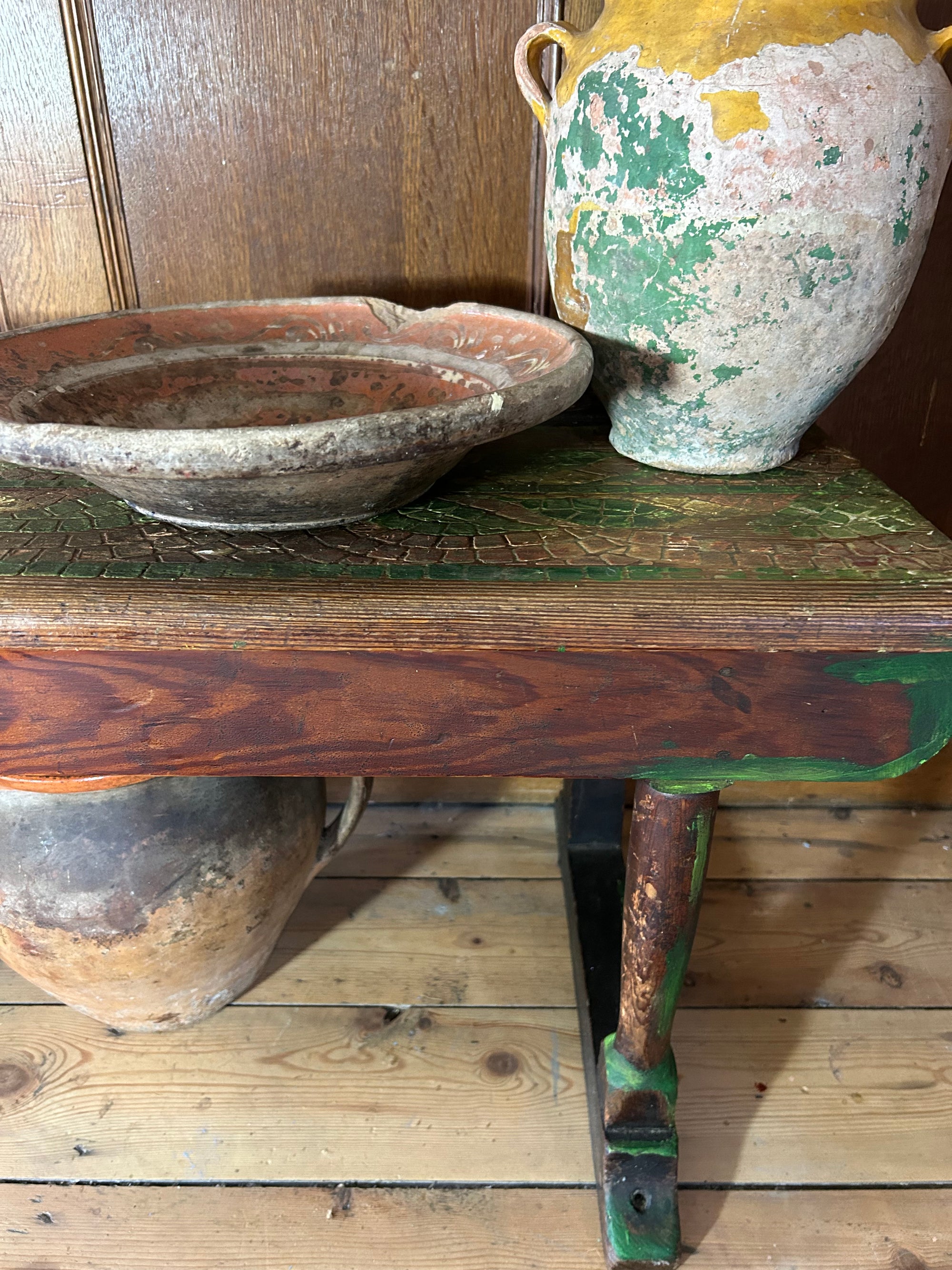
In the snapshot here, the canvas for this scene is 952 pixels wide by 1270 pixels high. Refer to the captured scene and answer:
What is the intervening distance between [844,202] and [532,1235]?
0.81 meters

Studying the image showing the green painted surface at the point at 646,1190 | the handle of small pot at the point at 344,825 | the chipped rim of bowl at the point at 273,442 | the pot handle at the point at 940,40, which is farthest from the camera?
the handle of small pot at the point at 344,825

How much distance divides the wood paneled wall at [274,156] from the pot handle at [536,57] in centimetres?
15

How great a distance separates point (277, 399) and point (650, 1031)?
0.58 metres

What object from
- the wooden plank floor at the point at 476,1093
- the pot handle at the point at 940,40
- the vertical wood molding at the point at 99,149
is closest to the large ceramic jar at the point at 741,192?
the pot handle at the point at 940,40

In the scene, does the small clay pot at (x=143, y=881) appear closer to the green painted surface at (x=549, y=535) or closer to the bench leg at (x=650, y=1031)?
the green painted surface at (x=549, y=535)

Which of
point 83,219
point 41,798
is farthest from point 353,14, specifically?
A: point 41,798

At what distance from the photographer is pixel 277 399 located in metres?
0.73

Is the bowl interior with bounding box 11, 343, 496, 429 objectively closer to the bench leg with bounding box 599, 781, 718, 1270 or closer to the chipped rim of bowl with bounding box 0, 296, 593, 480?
the chipped rim of bowl with bounding box 0, 296, 593, 480

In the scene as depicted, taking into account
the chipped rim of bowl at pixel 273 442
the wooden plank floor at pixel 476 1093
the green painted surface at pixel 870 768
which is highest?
the chipped rim of bowl at pixel 273 442

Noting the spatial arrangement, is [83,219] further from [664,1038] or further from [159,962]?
[664,1038]

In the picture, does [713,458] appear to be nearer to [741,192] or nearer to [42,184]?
[741,192]

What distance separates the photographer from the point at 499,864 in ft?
3.73

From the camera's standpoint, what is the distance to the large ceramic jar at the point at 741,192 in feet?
1.81

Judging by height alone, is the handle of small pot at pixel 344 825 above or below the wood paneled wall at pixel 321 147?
below
